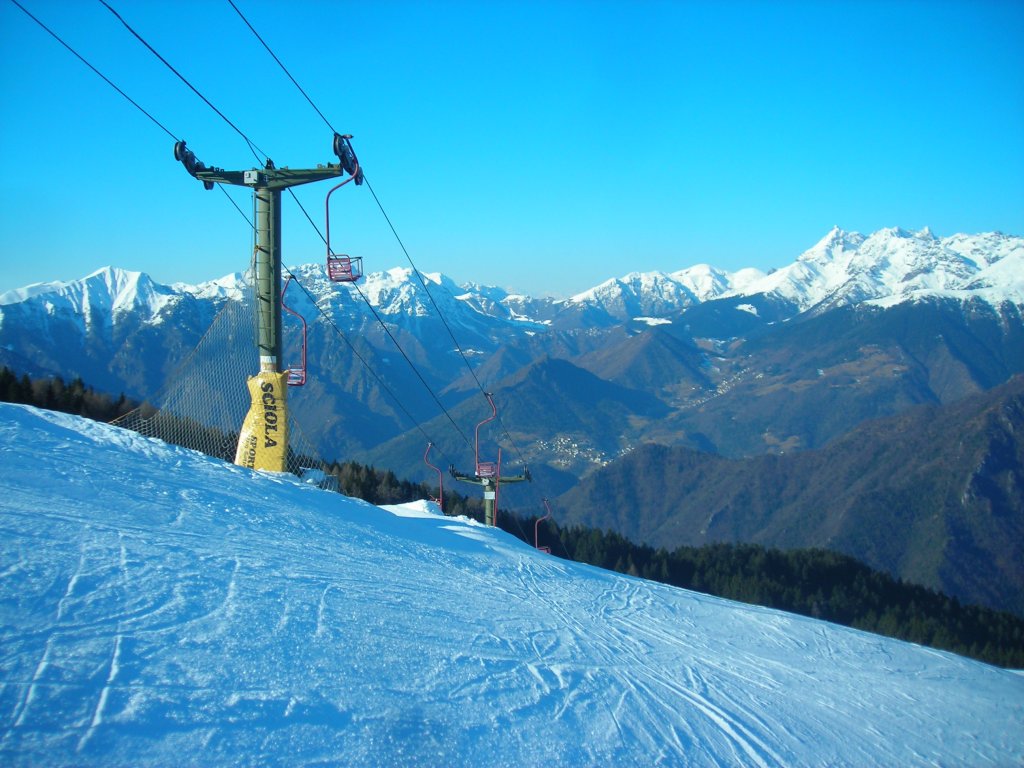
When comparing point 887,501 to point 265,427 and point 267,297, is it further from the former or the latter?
point 267,297

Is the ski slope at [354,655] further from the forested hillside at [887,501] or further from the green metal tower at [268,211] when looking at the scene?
the forested hillside at [887,501]

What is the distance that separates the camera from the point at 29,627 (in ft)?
19.5

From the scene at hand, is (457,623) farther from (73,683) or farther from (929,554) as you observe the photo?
(929,554)

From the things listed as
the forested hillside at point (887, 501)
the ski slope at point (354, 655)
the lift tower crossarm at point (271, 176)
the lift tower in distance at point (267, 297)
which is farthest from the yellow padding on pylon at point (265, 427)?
the forested hillside at point (887, 501)

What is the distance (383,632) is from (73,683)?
2.94 m

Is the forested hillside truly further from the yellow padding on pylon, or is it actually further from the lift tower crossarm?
the lift tower crossarm

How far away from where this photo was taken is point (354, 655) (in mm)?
6996

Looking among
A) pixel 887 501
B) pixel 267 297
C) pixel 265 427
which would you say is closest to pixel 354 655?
pixel 265 427

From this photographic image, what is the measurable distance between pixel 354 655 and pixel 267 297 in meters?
9.49

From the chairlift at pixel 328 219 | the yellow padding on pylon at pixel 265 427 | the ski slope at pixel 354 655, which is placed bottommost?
the ski slope at pixel 354 655

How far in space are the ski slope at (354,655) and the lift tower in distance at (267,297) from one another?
2.40m

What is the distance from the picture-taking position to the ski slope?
5.59 metres

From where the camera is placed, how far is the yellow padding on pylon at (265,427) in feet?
48.9

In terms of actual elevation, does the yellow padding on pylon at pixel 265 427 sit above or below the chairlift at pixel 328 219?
below
